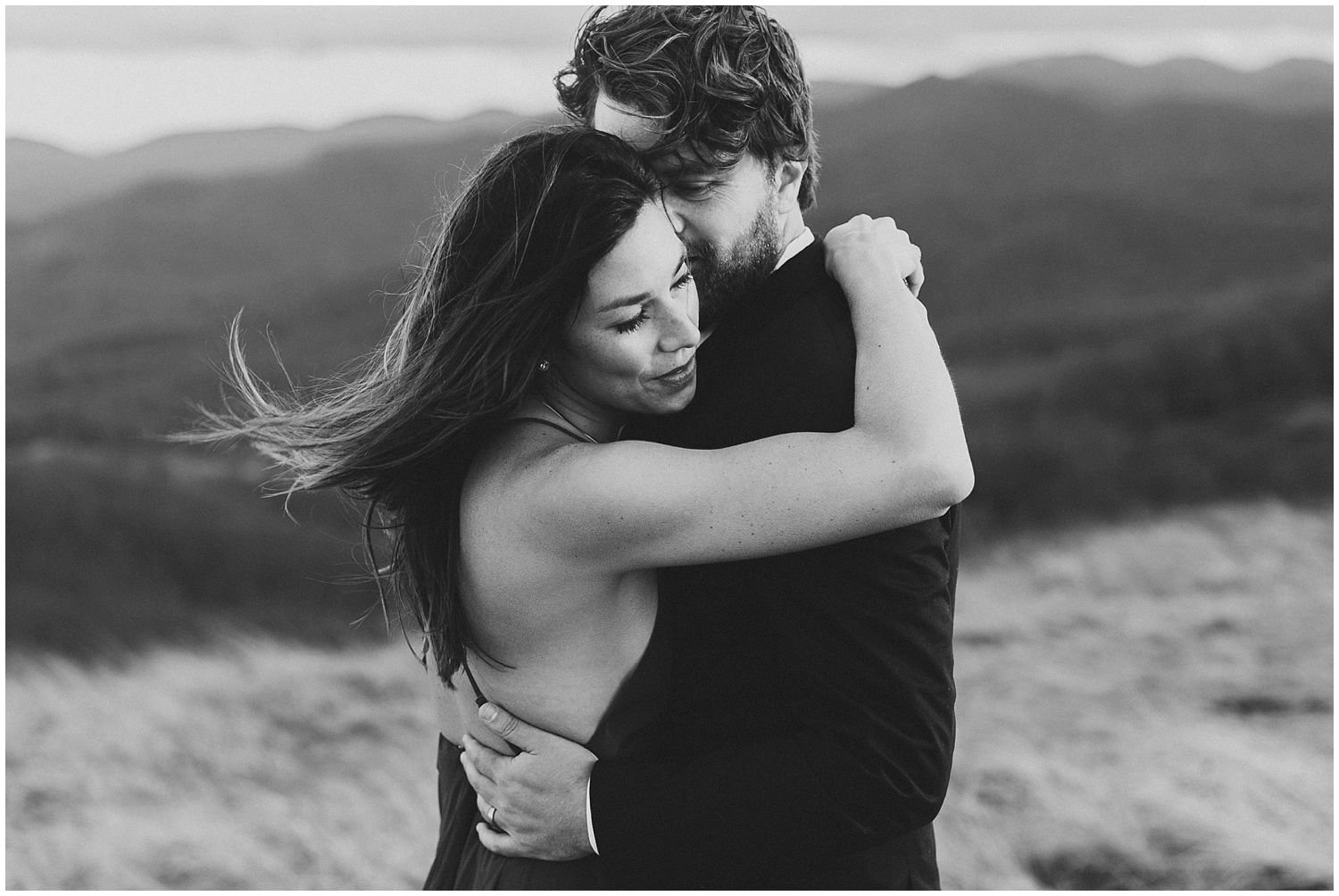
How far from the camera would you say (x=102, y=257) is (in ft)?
19.4

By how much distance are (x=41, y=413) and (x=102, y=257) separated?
2.68ft

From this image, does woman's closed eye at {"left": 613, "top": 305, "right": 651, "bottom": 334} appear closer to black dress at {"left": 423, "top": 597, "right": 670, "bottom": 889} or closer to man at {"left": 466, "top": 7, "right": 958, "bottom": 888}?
man at {"left": 466, "top": 7, "right": 958, "bottom": 888}

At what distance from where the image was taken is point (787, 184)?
146 cm

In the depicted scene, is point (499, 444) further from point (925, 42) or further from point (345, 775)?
point (925, 42)

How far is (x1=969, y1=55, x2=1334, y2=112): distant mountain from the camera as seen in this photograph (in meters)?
6.12

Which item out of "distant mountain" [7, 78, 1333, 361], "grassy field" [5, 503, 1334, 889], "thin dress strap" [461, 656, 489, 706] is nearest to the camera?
"thin dress strap" [461, 656, 489, 706]

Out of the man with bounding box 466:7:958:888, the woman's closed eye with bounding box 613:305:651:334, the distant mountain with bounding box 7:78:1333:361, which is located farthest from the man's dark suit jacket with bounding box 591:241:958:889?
the distant mountain with bounding box 7:78:1333:361

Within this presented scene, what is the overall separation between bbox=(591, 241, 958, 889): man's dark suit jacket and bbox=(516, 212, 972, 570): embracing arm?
5 cm

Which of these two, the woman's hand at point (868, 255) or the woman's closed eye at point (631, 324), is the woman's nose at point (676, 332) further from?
the woman's hand at point (868, 255)

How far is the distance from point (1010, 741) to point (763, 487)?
3.93 meters

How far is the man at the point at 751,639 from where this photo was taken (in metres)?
1.20

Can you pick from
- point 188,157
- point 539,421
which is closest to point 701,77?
point 539,421

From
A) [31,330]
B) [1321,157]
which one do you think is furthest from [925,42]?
[31,330]

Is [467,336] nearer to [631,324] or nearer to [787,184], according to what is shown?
[631,324]
